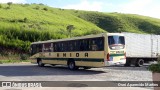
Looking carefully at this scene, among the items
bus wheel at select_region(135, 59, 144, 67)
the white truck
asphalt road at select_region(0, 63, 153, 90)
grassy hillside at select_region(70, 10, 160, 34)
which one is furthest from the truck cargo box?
grassy hillside at select_region(70, 10, 160, 34)

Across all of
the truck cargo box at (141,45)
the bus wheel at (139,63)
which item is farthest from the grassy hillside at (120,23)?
the bus wheel at (139,63)

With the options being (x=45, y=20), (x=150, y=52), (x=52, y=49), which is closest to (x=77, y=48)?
(x=52, y=49)

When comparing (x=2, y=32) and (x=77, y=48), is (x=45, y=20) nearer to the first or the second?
(x=2, y=32)

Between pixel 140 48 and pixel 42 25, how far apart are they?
1768 inches

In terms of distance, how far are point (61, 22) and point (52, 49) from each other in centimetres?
5130

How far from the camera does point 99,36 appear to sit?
76.6 feet

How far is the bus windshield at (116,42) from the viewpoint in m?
22.8

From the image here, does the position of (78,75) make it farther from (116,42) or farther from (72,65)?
(72,65)

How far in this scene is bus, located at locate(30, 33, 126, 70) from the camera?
2269 centimetres

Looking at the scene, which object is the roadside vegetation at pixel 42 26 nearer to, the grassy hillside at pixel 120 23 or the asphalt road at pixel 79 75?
the grassy hillside at pixel 120 23

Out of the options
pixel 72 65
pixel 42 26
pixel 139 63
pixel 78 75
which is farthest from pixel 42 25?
pixel 78 75

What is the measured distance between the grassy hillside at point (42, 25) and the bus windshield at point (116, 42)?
37.8m

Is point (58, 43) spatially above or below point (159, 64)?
below

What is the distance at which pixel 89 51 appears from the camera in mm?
24219
